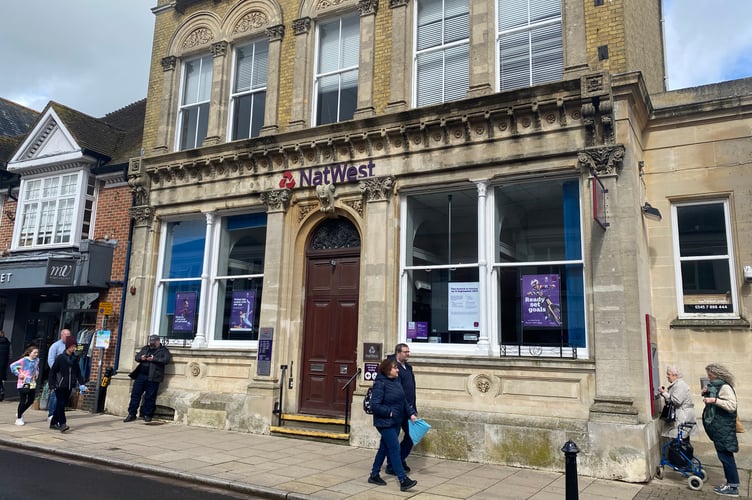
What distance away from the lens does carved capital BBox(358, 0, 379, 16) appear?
12.1m

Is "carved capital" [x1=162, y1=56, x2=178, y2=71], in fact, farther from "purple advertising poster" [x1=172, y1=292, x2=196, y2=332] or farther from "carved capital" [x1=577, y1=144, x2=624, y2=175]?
"carved capital" [x1=577, y1=144, x2=624, y2=175]

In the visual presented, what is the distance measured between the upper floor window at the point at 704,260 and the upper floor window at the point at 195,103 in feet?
36.1

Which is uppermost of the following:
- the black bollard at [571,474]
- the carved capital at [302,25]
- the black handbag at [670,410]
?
the carved capital at [302,25]

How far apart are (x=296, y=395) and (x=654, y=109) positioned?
8802mm

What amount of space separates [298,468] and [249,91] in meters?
9.19

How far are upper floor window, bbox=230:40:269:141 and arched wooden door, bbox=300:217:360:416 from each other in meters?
3.44

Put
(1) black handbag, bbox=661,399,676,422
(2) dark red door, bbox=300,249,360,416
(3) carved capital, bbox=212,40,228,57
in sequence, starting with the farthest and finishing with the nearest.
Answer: (3) carved capital, bbox=212,40,228,57, (2) dark red door, bbox=300,249,360,416, (1) black handbag, bbox=661,399,676,422

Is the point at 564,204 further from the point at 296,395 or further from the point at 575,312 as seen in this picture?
the point at 296,395

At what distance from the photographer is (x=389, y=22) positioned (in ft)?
39.3

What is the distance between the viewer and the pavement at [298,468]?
7.32m

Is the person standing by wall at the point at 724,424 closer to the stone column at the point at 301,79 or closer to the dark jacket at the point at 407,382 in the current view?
the dark jacket at the point at 407,382

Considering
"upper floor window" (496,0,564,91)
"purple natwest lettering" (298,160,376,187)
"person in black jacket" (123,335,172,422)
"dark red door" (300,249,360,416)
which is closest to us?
"upper floor window" (496,0,564,91)

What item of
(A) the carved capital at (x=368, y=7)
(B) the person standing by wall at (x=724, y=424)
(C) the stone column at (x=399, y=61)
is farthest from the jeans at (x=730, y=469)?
(A) the carved capital at (x=368, y=7)

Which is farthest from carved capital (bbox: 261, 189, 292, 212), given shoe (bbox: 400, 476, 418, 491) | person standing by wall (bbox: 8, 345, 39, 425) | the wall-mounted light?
the wall-mounted light
